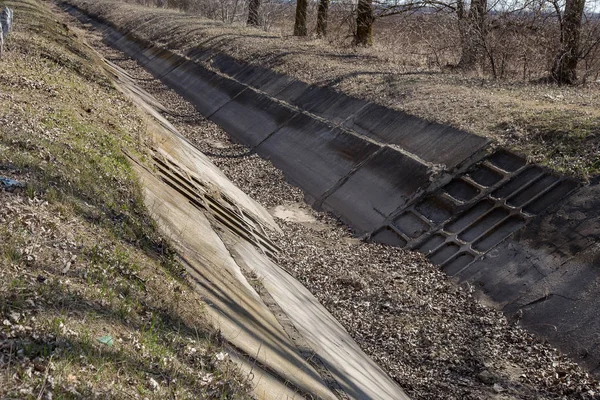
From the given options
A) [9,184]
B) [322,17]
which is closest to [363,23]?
[322,17]

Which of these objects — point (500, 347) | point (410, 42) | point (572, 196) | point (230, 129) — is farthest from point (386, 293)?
point (410, 42)

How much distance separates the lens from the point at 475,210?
11.8 metres

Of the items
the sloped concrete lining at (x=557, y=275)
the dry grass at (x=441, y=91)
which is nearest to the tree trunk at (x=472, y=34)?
the dry grass at (x=441, y=91)

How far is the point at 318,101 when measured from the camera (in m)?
19.8

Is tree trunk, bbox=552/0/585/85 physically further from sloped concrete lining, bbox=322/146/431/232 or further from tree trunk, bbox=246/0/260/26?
tree trunk, bbox=246/0/260/26

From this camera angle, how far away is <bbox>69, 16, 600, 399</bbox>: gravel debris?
7.91 meters

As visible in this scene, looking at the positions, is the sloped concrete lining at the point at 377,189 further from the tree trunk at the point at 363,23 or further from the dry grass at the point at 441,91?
the tree trunk at the point at 363,23

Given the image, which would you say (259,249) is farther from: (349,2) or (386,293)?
(349,2)

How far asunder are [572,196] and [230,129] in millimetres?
13206

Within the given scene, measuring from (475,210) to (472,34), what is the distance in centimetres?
1271

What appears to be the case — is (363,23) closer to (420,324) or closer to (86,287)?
(420,324)

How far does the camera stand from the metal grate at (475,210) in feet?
35.7

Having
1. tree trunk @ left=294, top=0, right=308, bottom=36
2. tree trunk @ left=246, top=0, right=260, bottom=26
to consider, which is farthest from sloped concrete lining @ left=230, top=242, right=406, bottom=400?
tree trunk @ left=246, top=0, right=260, bottom=26

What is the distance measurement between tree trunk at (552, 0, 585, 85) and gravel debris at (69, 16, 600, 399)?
33.5ft
